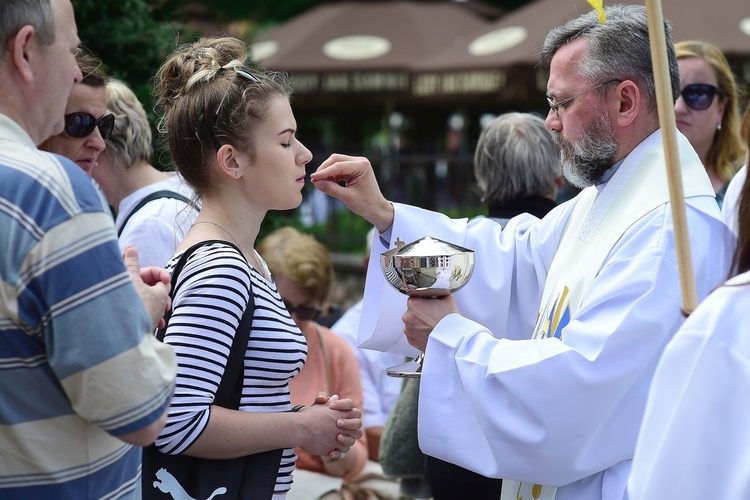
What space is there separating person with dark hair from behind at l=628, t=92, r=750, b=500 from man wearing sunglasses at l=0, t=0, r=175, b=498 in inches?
36.5

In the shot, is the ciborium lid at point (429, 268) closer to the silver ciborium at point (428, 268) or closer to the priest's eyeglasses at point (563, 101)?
the silver ciborium at point (428, 268)

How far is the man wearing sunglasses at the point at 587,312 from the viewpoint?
250 cm

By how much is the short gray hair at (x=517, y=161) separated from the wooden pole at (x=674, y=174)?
2070 mm

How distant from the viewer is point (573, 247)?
2992mm

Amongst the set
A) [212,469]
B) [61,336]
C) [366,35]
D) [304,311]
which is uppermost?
[366,35]

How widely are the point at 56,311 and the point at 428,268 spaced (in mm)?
1271

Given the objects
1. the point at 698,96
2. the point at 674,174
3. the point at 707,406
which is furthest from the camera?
the point at 698,96

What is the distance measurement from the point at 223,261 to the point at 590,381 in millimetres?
1005

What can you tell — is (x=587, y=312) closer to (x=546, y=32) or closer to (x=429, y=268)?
(x=429, y=268)

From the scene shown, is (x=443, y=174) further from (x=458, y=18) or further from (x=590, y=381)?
(x=590, y=381)

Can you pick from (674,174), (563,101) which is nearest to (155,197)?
(563,101)

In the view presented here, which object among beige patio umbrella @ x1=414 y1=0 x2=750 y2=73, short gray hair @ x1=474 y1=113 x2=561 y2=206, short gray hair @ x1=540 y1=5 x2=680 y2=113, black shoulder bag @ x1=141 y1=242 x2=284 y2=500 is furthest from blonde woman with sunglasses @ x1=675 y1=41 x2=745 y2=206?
beige patio umbrella @ x1=414 y1=0 x2=750 y2=73

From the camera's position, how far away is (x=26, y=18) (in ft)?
5.84

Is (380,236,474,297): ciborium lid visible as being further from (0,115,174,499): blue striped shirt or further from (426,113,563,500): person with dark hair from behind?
(426,113,563,500): person with dark hair from behind
